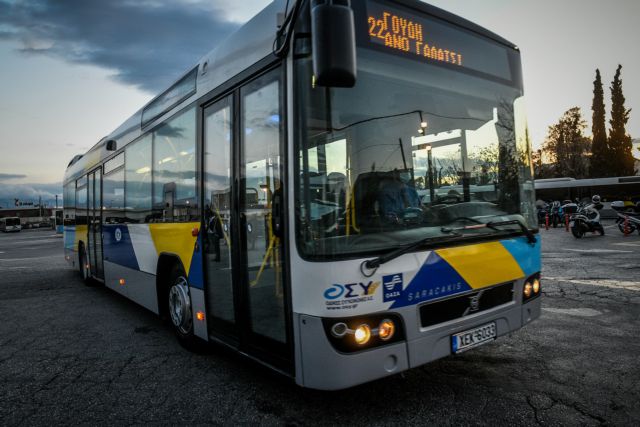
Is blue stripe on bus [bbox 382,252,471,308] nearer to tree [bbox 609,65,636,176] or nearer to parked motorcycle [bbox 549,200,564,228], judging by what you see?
parked motorcycle [bbox 549,200,564,228]

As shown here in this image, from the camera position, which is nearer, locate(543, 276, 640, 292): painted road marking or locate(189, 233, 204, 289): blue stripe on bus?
locate(189, 233, 204, 289): blue stripe on bus

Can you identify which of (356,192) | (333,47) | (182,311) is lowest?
(182,311)

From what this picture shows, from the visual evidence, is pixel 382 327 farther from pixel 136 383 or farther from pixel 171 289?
pixel 171 289

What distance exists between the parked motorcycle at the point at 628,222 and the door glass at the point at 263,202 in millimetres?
15368

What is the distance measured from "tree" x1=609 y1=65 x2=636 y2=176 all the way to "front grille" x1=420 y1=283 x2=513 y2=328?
4832cm

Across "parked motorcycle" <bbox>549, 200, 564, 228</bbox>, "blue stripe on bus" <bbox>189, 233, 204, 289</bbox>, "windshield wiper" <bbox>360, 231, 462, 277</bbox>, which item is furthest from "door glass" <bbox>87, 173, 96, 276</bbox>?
"parked motorcycle" <bbox>549, 200, 564, 228</bbox>

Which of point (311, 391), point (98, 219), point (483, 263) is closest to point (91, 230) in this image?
point (98, 219)

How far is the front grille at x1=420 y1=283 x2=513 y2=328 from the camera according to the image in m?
3.02

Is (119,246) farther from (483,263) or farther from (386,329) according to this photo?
(483,263)

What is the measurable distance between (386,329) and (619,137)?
53.1 metres

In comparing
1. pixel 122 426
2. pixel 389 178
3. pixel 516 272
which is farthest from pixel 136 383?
pixel 516 272

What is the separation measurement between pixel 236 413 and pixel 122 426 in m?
0.79

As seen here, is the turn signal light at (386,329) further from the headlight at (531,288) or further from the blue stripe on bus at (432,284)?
the headlight at (531,288)

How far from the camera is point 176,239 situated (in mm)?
4676
